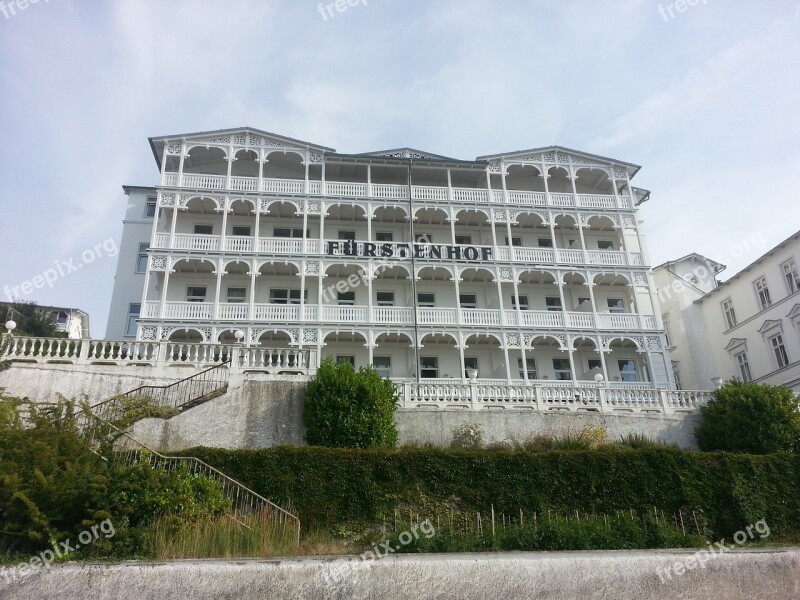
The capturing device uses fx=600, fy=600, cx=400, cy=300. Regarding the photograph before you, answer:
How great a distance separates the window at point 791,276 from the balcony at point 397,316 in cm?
653

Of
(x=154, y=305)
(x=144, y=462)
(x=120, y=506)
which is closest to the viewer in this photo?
(x=120, y=506)

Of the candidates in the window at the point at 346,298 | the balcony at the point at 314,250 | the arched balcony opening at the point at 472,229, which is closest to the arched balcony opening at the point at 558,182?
the arched balcony opening at the point at 472,229

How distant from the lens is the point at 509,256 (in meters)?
31.9

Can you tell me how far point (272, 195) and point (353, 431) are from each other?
59.3 feet

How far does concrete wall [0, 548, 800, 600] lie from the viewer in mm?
8633

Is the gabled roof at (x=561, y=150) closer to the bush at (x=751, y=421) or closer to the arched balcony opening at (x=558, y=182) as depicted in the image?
the arched balcony opening at (x=558, y=182)

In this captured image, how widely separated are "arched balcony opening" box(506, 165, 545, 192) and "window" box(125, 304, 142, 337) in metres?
22.0

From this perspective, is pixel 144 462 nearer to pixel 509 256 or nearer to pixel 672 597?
pixel 672 597

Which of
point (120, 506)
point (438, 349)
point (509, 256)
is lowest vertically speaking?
point (120, 506)

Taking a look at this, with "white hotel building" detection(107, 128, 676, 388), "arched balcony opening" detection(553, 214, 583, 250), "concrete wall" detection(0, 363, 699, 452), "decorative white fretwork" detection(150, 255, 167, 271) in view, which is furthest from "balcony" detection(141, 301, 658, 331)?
"concrete wall" detection(0, 363, 699, 452)

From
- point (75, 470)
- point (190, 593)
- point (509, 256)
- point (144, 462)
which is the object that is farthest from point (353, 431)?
point (509, 256)

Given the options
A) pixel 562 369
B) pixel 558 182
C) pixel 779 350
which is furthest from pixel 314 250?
pixel 779 350

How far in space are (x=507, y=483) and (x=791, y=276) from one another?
22962 mm

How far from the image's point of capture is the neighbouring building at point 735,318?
97.2ft
